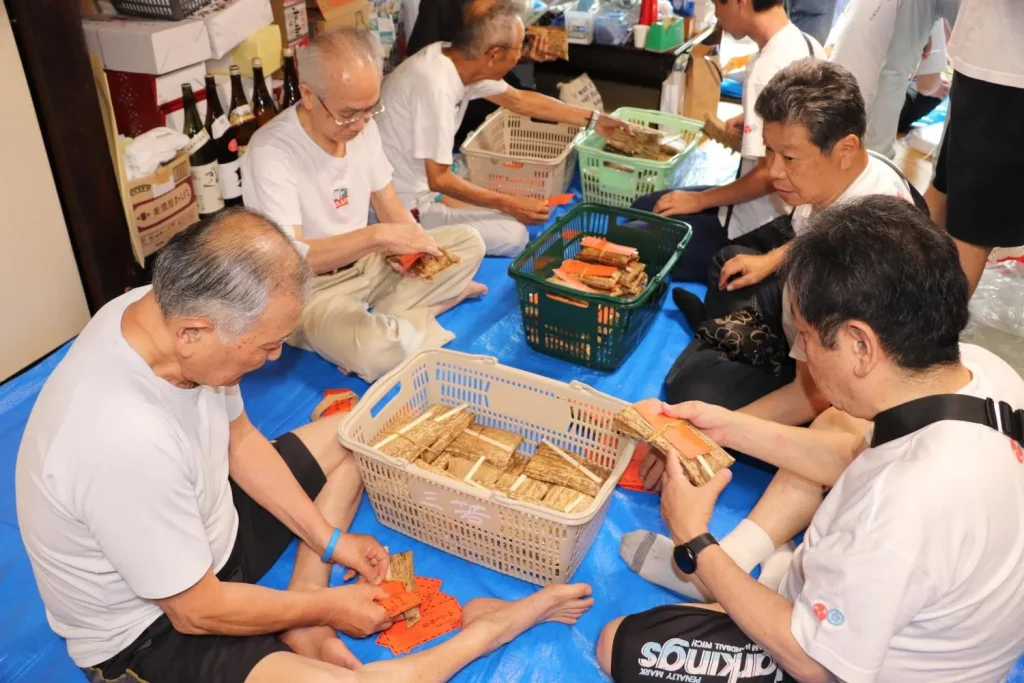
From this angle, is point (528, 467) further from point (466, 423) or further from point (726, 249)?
point (726, 249)

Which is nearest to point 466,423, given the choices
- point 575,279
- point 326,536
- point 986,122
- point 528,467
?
point 528,467

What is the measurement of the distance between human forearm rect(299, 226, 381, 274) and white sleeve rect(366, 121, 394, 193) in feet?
1.14

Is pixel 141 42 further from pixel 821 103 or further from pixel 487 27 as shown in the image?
pixel 821 103

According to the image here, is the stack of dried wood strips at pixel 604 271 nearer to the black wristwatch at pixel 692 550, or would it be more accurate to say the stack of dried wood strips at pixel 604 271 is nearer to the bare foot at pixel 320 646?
the black wristwatch at pixel 692 550

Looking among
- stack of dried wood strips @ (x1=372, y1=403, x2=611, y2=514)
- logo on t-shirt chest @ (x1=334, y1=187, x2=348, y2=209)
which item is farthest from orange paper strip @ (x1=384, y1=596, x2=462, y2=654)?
logo on t-shirt chest @ (x1=334, y1=187, x2=348, y2=209)

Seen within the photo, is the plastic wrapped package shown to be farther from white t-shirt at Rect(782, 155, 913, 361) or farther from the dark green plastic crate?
the dark green plastic crate

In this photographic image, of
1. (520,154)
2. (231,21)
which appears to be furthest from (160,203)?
(520,154)

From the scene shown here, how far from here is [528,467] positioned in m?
2.08

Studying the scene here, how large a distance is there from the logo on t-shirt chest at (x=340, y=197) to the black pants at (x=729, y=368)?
4.01 ft

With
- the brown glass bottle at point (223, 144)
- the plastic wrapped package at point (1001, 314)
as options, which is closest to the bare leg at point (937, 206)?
the plastic wrapped package at point (1001, 314)

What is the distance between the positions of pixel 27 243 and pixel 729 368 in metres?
2.36

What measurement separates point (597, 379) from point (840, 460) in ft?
3.47

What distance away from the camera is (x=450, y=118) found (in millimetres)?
3016

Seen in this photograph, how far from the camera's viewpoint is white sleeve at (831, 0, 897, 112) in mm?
3928
